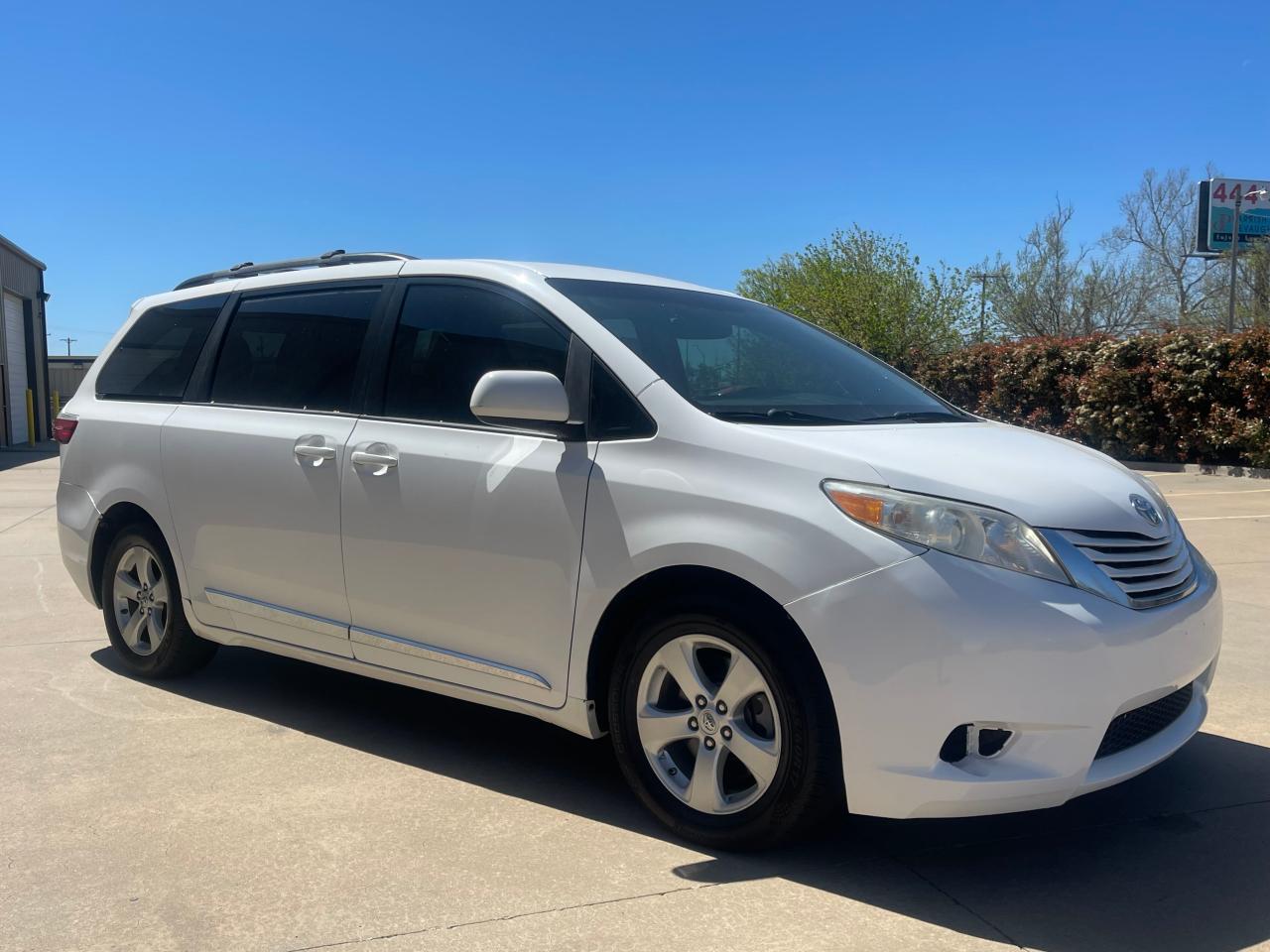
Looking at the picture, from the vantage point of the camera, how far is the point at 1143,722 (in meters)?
3.18

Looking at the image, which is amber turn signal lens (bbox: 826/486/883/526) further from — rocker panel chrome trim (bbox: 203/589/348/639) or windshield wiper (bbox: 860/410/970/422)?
rocker panel chrome trim (bbox: 203/589/348/639)

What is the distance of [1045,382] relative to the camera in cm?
2102

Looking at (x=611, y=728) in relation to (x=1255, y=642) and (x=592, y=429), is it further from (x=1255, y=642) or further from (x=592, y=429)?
(x=1255, y=642)

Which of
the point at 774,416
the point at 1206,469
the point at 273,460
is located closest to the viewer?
the point at 774,416

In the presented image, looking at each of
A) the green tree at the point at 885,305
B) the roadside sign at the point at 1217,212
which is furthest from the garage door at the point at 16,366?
the roadside sign at the point at 1217,212

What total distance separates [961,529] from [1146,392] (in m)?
17.2

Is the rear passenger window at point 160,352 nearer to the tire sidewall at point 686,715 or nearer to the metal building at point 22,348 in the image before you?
the tire sidewall at point 686,715

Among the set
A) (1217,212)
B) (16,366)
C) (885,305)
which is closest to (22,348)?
(16,366)

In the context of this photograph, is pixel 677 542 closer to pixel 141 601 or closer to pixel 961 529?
pixel 961 529

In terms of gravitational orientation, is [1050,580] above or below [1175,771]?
above

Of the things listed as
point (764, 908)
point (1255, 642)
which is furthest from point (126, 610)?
point (1255, 642)

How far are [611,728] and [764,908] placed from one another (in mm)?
757

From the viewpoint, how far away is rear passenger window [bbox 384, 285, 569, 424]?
3799 millimetres

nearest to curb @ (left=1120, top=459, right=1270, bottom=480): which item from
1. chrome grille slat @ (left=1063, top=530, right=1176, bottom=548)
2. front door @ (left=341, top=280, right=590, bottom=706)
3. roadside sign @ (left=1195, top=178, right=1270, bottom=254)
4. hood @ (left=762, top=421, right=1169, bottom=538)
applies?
hood @ (left=762, top=421, right=1169, bottom=538)
